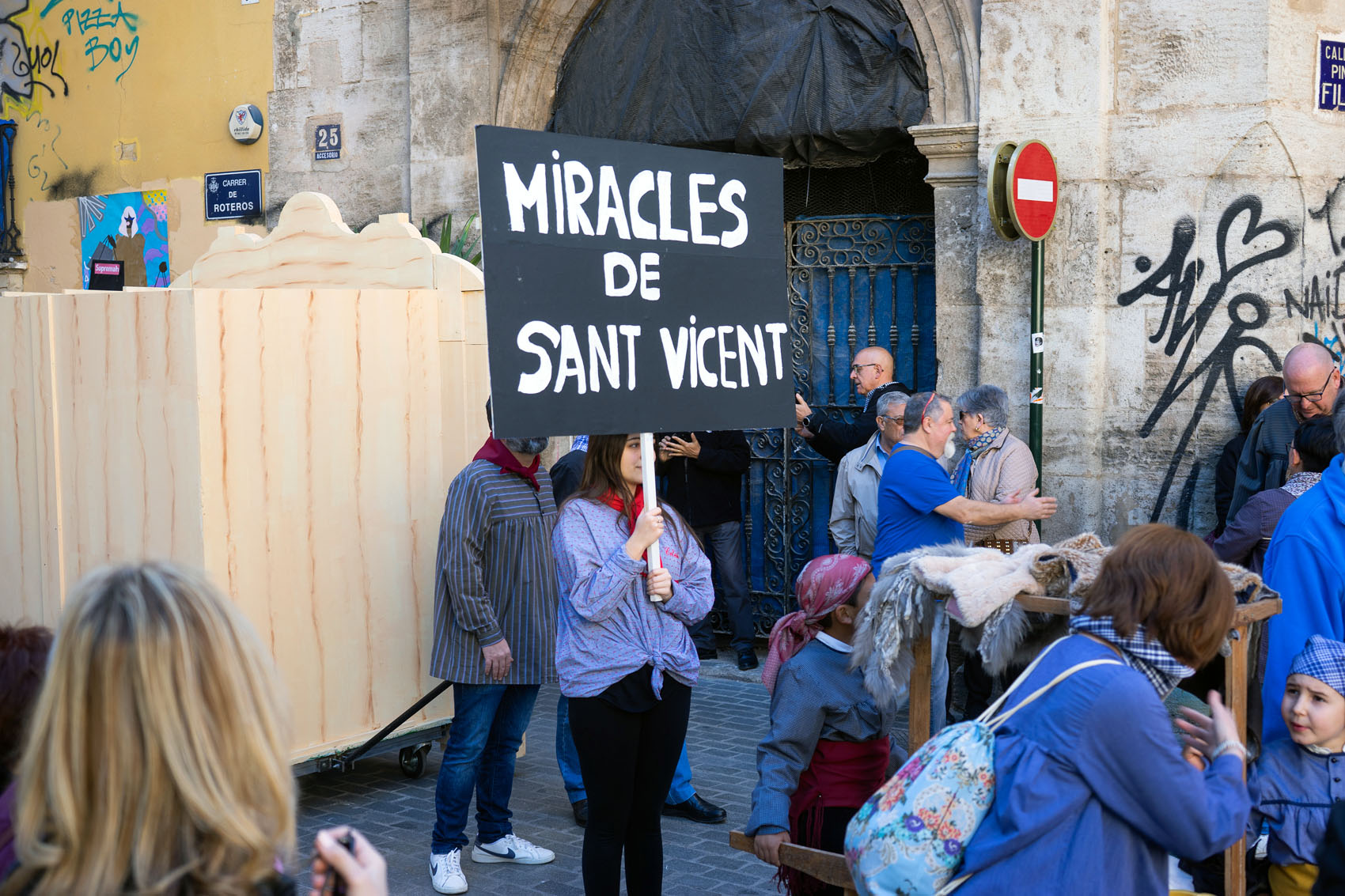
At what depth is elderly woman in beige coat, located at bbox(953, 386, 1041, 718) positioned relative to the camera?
6.36 meters

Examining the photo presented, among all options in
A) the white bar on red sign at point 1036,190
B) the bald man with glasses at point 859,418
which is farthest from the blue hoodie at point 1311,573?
the bald man with glasses at point 859,418

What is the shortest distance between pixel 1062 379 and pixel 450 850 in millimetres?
4052

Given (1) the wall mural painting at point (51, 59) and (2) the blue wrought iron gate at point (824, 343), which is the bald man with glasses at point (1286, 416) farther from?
(1) the wall mural painting at point (51, 59)

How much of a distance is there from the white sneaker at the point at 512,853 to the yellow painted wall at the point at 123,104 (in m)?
6.81

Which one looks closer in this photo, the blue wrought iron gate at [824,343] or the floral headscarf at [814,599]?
the floral headscarf at [814,599]

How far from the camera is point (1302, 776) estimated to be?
3396 mm

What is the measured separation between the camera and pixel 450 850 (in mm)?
4719

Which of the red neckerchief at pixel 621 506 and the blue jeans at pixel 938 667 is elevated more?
the red neckerchief at pixel 621 506

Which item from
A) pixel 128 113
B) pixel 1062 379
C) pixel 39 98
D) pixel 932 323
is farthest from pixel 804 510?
pixel 39 98

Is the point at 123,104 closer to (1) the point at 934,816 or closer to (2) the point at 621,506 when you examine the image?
(2) the point at 621,506

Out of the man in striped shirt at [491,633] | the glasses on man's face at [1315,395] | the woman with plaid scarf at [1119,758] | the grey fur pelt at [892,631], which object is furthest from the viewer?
the glasses on man's face at [1315,395]

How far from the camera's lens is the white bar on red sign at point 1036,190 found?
6684mm

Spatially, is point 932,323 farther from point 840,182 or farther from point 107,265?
point 107,265

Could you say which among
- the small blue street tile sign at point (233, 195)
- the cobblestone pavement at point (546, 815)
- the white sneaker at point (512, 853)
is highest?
the small blue street tile sign at point (233, 195)
